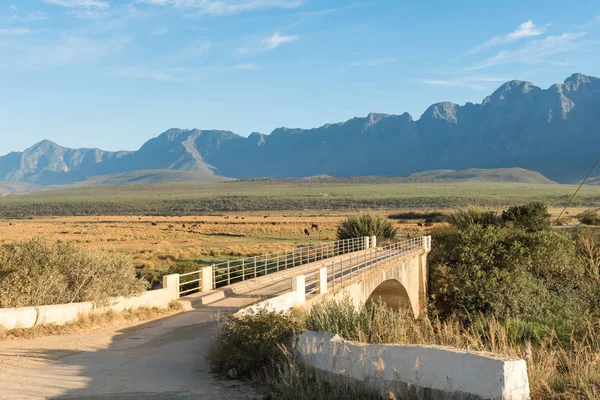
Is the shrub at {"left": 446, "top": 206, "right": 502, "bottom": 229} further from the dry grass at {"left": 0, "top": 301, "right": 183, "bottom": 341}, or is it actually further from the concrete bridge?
the dry grass at {"left": 0, "top": 301, "right": 183, "bottom": 341}

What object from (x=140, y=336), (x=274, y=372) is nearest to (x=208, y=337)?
(x=140, y=336)

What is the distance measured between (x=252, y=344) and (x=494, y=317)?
535 inches

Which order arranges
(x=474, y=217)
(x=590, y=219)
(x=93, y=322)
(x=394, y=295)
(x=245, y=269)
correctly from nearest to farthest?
(x=93, y=322)
(x=245, y=269)
(x=394, y=295)
(x=474, y=217)
(x=590, y=219)

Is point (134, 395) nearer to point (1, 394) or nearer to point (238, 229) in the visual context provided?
point (1, 394)

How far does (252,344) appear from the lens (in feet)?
34.8

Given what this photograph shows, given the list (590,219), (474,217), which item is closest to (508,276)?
(474,217)

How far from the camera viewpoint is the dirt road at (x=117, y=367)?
926 cm

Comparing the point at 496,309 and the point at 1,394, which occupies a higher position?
the point at 1,394

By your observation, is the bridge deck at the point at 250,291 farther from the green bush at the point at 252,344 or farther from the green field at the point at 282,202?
the green field at the point at 282,202

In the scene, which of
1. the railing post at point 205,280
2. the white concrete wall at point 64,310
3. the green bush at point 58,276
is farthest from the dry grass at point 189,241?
the white concrete wall at point 64,310

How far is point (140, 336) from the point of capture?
44.7 ft

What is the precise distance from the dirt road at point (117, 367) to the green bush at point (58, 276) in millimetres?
1800

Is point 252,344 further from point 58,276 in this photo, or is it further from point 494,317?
point 494,317

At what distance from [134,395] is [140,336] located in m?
4.68
